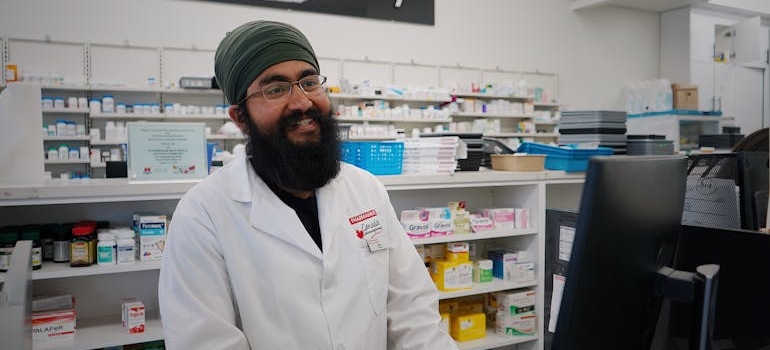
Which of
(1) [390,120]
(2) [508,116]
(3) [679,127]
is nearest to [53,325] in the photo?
(1) [390,120]

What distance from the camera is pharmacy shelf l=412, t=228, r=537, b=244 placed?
9.86 feet

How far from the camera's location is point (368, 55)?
739 cm

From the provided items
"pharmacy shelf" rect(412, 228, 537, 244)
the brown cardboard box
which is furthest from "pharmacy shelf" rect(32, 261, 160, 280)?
the brown cardboard box

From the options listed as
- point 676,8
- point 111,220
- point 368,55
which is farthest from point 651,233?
point 676,8

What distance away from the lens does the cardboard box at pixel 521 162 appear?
331cm

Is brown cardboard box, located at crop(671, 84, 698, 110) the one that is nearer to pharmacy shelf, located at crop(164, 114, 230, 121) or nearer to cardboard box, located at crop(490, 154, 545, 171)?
cardboard box, located at crop(490, 154, 545, 171)

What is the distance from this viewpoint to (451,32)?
315 inches

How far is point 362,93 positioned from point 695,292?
602cm

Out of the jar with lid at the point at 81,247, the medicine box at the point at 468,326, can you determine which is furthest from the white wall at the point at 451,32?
the medicine box at the point at 468,326

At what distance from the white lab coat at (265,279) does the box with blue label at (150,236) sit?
89 cm

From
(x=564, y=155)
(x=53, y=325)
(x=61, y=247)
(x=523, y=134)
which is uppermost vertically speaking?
(x=523, y=134)

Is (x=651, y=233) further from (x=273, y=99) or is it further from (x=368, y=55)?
(x=368, y=55)

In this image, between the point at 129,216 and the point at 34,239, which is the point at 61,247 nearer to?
the point at 34,239

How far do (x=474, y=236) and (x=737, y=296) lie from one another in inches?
76.0
